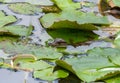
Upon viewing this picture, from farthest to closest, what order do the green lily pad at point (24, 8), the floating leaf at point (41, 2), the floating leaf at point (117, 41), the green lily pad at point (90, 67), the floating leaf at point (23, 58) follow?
the floating leaf at point (41, 2) → the green lily pad at point (24, 8) → the floating leaf at point (117, 41) → the floating leaf at point (23, 58) → the green lily pad at point (90, 67)

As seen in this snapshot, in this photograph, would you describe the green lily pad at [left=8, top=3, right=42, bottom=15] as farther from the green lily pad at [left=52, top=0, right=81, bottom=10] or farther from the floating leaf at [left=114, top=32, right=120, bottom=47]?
the floating leaf at [left=114, top=32, right=120, bottom=47]

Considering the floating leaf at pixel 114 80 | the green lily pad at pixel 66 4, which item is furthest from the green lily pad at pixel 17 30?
the floating leaf at pixel 114 80

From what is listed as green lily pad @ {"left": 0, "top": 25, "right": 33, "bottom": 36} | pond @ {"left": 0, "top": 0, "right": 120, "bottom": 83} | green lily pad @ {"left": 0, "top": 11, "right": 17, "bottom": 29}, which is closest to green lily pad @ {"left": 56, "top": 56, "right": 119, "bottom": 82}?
pond @ {"left": 0, "top": 0, "right": 120, "bottom": 83}

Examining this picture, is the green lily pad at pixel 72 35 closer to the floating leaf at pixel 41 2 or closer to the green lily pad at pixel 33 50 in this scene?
the green lily pad at pixel 33 50

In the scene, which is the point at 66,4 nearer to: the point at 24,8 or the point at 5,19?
the point at 24,8

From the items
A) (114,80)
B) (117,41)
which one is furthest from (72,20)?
(114,80)

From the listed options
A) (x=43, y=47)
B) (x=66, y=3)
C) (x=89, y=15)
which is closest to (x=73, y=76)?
(x=43, y=47)

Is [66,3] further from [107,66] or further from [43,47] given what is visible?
[107,66]
